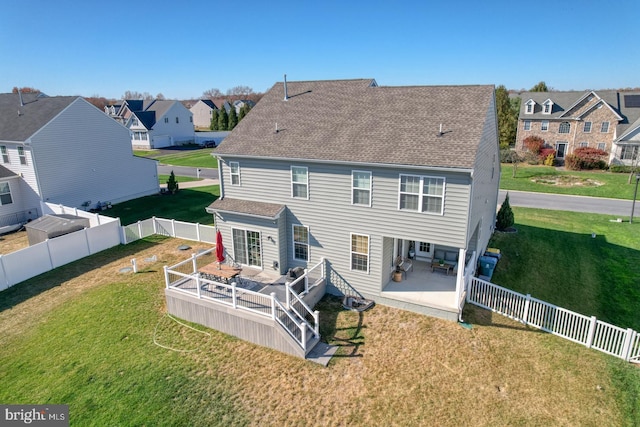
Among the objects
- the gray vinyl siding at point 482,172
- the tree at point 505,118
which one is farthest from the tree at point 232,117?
→ the gray vinyl siding at point 482,172

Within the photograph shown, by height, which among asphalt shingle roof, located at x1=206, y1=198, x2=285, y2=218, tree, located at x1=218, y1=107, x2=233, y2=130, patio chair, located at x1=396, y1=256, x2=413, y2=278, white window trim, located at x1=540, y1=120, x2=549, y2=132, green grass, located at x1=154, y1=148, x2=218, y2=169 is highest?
tree, located at x1=218, y1=107, x2=233, y2=130

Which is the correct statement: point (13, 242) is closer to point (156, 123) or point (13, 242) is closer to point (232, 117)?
point (156, 123)

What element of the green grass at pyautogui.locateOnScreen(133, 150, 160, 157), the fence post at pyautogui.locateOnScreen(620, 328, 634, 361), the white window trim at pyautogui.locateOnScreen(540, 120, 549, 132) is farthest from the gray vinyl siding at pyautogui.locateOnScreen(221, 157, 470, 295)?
the green grass at pyautogui.locateOnScreen(133, 150, 160, 157)

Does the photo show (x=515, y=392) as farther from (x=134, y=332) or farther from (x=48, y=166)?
(x=48, y=166)

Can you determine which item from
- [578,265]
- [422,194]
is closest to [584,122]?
[578,265]

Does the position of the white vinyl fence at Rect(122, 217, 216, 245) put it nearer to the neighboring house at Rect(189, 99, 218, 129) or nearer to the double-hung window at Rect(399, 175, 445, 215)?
the double-hung window at Rect(399, 175, 445, 215)

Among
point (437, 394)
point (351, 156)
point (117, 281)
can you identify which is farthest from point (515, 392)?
point (117, 281)
